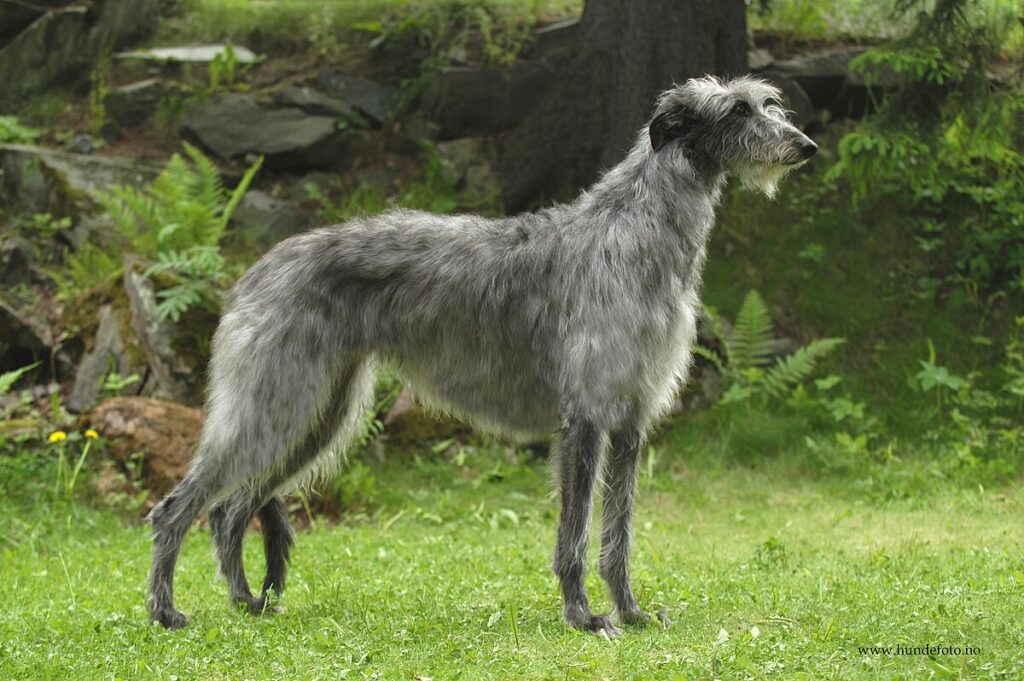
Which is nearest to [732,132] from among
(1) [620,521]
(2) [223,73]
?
(1) [620,521]

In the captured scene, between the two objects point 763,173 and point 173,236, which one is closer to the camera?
point 763,173

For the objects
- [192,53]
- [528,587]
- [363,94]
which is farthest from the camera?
[192,53]

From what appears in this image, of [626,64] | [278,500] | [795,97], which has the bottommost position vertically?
[278,500]

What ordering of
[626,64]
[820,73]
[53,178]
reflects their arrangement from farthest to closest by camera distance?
[820,73] → [53,178] → [626,64]

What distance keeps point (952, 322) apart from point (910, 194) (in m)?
1.54

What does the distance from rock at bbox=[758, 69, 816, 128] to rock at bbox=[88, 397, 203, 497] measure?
23.0 ft

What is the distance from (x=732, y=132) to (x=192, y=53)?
31.9 ft

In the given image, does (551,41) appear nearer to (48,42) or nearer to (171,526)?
(48,42)

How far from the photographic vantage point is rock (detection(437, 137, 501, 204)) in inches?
515

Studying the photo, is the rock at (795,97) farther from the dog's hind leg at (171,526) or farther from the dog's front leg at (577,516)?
the dog's hind leg at (171,526)

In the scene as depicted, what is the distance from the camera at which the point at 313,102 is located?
13.6 m

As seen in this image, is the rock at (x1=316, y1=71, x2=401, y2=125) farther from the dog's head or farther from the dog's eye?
the dog's eye

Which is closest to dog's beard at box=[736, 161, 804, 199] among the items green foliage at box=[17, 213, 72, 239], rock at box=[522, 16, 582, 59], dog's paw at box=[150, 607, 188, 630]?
dog's paw at box=[150, 607, 188, 630]

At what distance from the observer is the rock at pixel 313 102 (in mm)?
13578
